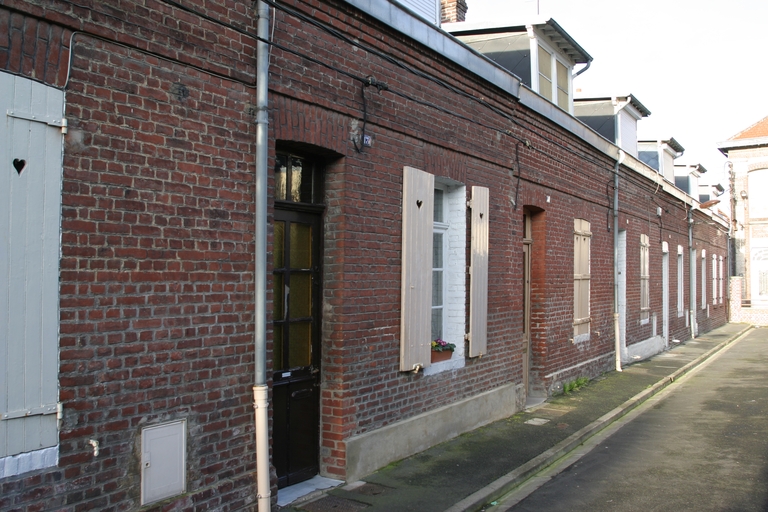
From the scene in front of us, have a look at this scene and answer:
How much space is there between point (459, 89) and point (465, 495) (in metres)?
4.89

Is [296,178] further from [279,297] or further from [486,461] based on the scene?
[486,461]

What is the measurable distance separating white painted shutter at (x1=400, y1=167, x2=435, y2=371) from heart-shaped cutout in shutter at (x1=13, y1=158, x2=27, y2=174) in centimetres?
410

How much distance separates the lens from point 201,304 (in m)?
4.98

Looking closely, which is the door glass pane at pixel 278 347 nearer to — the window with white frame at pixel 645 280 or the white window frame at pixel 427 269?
the white window frame at pixel 427 269

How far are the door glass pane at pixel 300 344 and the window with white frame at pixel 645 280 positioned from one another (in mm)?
13317

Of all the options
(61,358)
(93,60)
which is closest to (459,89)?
(93,60)

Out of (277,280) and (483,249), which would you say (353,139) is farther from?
(483,249)

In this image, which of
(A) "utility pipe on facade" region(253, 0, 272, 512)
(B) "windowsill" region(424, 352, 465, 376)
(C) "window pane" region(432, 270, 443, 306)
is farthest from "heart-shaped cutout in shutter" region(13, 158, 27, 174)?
(C) "window pane" region(432, 270, 443, 306)

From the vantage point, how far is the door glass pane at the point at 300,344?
630 centimetres

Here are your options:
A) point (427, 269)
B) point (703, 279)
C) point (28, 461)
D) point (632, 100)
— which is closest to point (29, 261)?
point (28, 461)

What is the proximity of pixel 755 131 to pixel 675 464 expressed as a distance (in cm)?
3483

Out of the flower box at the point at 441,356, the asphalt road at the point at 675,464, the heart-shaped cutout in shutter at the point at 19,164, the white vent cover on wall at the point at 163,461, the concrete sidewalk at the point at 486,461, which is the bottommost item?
the asphalt road at the point at 675,464

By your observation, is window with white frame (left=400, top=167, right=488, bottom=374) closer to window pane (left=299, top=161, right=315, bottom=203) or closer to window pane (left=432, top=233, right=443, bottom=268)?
window pane (left=432, top=233, right=443, bottom=268)

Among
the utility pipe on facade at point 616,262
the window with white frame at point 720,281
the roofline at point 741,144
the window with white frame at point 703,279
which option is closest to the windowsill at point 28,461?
the utility pipe on facade at point 616,262
